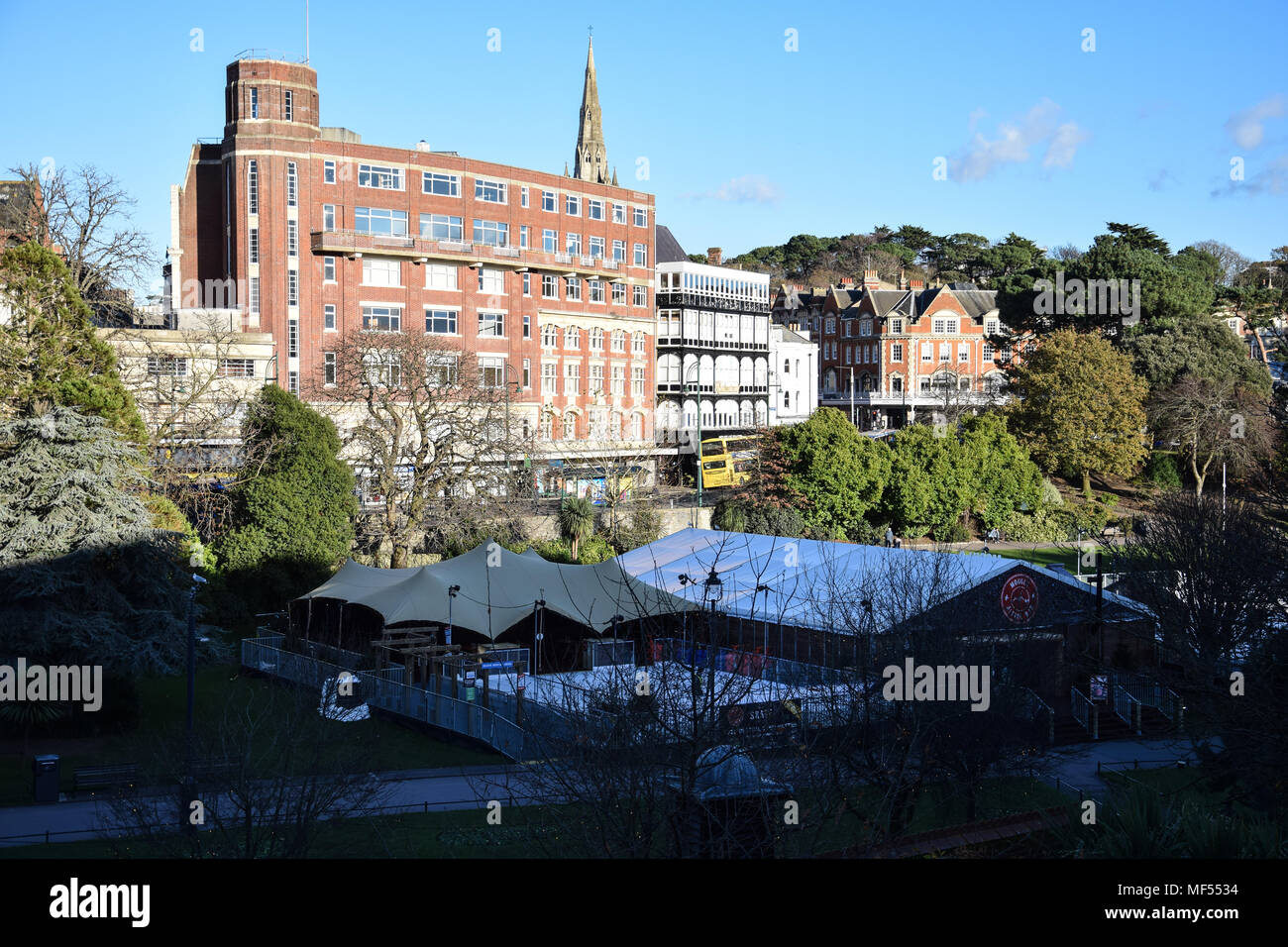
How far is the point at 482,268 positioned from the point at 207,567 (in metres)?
27.7

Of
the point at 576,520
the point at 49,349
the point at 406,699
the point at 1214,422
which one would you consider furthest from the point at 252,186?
the point at 1214,422

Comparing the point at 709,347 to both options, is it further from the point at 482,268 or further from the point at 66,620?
the point at 66,620

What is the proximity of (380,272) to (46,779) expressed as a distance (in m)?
39.5

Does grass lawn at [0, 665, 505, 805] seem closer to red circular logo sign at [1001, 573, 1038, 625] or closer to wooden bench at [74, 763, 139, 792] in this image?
wooden bench at [74, 763, 139, 792]

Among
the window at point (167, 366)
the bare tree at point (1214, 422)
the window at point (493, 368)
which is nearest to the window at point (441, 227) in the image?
the window at point (493, 368)

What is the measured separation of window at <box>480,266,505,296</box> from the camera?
60.9 meters

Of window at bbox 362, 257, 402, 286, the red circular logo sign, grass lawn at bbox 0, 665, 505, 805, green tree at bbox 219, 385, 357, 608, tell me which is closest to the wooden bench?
grass lawn at bbox 0, 665, 505, 805

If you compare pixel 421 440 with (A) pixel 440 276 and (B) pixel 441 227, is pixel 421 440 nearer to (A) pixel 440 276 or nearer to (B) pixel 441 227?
(A) pixel 440 276

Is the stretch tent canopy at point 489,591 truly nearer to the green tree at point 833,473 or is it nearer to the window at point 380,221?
the green tree at point 833,473

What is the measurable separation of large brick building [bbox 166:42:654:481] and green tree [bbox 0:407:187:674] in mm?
24859

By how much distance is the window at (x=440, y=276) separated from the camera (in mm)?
59031

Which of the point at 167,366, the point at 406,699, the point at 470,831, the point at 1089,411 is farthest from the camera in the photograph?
the point at 1089,411

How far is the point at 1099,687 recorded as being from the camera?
27.2 metres
